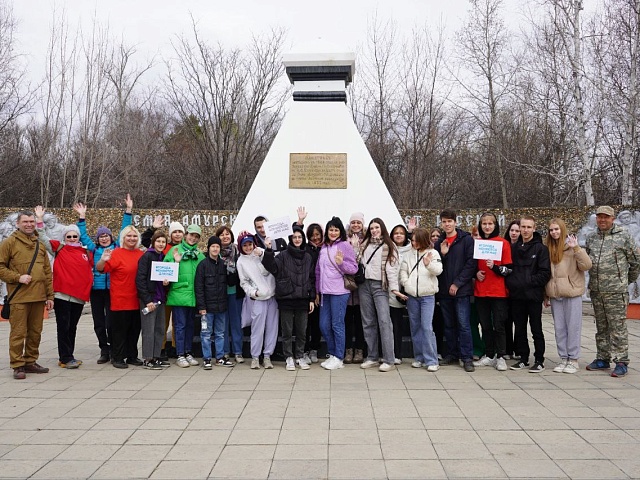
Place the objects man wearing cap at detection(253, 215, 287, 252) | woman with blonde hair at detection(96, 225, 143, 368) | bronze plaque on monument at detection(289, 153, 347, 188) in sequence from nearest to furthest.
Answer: woman with blonde hair at detection(96, 225, 143, 368) < man wearing cap at detection(253, 215, 287, 252) < bronze plaque on monument at detection(289, 153, 347, 188)

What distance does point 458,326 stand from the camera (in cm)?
596

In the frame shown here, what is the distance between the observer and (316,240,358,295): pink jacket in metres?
5.81

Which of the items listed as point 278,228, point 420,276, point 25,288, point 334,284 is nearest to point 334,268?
point 334,284

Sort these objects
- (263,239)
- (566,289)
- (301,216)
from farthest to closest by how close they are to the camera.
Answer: (301,216)
(263,239)
(566,289)

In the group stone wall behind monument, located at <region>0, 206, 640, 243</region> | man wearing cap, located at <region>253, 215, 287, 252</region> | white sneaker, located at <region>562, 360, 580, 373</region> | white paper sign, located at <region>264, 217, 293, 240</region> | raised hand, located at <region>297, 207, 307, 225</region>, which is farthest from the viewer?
stone wall behind monument, located at <region>0, 206, 640, 243</region>

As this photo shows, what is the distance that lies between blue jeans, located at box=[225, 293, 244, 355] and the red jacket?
166 centimetres

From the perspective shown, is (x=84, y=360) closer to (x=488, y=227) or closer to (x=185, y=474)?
(x=185, y=474)

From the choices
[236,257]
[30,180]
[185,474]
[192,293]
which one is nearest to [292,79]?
[236,257]

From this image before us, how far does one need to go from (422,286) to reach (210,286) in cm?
240

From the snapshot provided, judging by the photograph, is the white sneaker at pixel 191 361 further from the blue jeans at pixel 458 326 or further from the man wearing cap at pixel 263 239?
the blue jeans at pixel 458 326

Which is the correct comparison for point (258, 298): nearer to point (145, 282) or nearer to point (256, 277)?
point (256, 277)

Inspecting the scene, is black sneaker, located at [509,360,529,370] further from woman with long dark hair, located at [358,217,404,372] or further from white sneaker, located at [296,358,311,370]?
white sneaker, located at [296,358,311,370]

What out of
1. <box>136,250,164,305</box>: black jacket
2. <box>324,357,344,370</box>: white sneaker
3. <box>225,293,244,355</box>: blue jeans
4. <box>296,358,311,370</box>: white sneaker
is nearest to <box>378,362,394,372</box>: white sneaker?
<box>324,357,344,370</box>: white sneaker

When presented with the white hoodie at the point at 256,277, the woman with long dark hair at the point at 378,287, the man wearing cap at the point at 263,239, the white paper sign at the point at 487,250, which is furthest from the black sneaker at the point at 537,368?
the man wearing cap at the point at 263,239
